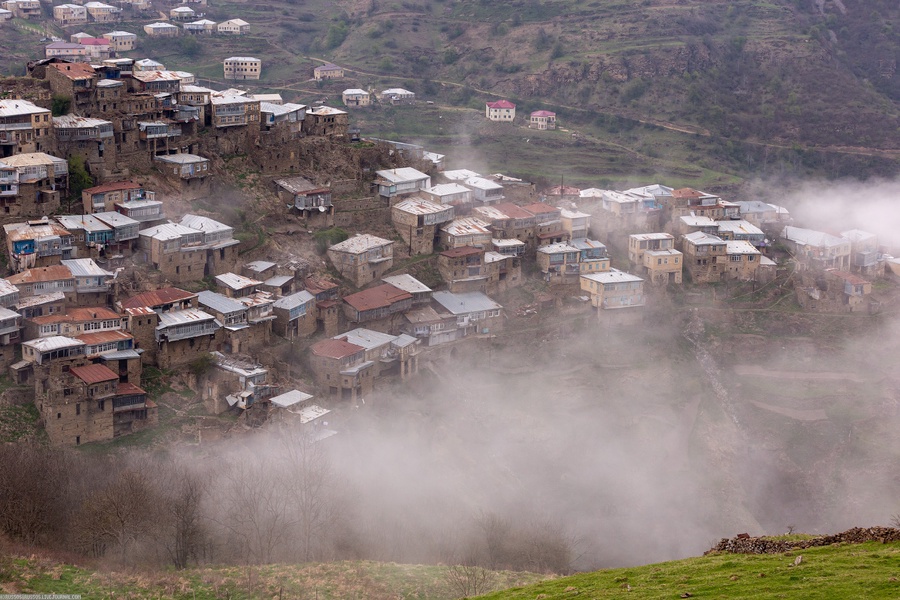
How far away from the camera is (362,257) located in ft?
181

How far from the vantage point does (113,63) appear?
59688mm

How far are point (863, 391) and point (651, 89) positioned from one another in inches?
1751

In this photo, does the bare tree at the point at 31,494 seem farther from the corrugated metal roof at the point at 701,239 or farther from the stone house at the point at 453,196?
the corrugated metal roof at the point at 701,239

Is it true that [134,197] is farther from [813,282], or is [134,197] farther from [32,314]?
[813,282]

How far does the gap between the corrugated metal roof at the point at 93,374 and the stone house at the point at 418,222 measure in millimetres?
20601

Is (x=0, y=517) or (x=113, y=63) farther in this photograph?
(x=113, y=63)

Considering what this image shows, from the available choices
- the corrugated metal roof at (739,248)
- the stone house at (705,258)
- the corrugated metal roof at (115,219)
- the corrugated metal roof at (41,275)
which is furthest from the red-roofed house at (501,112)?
the corrugated metal roof at (41,275)

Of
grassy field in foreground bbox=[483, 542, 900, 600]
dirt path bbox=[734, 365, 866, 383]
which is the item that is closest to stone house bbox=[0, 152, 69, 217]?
grassy field in foreground bbox=[483, 542, 900, 600]

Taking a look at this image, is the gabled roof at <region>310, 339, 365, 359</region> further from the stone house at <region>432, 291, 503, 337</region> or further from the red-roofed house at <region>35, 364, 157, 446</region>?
the red-roofed house at <region>35, 364, 157, 446</region>

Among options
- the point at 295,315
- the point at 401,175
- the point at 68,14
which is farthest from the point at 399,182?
the point at 68,14

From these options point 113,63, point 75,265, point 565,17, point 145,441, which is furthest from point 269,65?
point 145,441

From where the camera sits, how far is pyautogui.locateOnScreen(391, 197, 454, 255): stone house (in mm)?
58853

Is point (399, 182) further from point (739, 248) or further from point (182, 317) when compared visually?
point (739, 248)

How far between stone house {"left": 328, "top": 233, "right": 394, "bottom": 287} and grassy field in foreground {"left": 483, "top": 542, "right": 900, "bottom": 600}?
30682 millimetres
